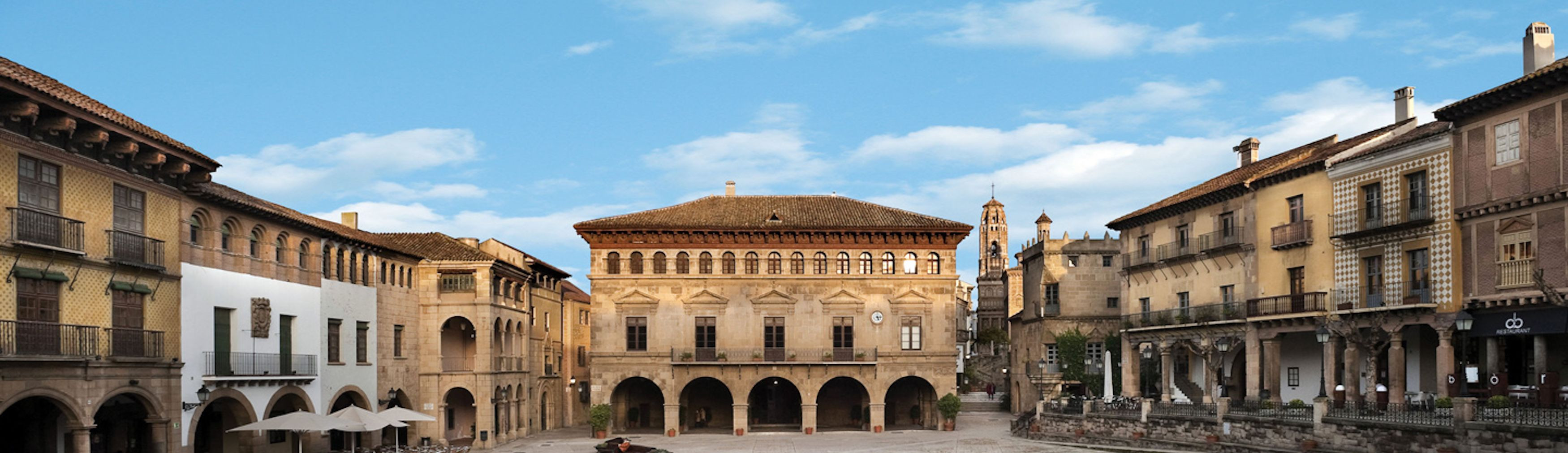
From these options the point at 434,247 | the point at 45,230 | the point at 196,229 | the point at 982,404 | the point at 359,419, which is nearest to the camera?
the point at 45,230

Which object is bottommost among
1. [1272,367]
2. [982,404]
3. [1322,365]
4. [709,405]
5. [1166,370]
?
[982,404]

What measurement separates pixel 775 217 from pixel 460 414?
1520 centimetres

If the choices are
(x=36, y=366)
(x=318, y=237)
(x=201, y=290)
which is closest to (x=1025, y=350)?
(x=318, y=237)

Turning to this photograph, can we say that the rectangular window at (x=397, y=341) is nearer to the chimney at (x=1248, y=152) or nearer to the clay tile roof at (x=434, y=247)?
the clay tile roof at (x=434, y=247)

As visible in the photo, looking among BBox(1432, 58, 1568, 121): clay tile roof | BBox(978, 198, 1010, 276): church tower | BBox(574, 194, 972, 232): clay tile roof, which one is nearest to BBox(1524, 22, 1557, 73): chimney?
BBox(1432, 58, 1568, 121): clay tile roof

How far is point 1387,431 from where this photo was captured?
107 ft

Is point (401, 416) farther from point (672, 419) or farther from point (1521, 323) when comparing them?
point (1521, 323)

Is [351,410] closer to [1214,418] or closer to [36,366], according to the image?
[36,366]

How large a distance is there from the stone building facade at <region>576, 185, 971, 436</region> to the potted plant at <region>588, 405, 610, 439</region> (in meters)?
1.15

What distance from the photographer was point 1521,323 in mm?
34250

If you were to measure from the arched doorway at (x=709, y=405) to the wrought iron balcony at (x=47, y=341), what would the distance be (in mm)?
33780

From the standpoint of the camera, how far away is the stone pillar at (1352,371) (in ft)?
135

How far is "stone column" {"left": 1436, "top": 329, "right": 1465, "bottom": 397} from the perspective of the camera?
3703 cm

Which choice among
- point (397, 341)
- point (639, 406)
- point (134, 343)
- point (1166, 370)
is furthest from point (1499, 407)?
point (639, 406)
